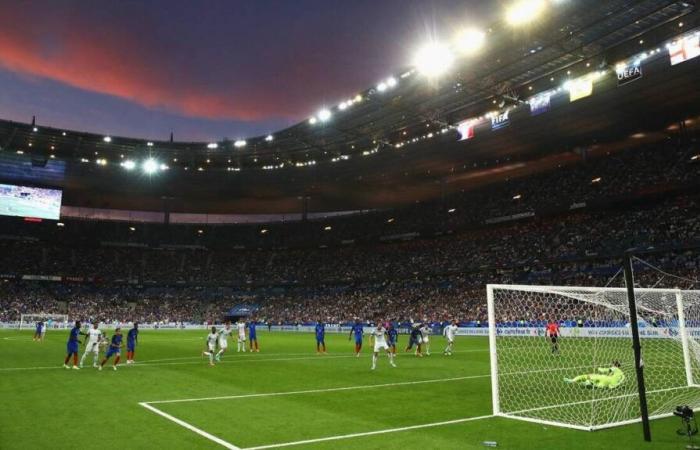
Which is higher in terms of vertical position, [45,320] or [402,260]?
[402,260]

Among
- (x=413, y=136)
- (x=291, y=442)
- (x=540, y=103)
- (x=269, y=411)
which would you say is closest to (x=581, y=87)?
(x=540, y=103)

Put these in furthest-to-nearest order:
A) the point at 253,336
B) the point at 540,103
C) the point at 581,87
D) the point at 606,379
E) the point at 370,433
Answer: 1. the point at 540,103
2. the point at 581,87
3. the point at 253,336
4. the point at 606,379
5. the point at 370,433

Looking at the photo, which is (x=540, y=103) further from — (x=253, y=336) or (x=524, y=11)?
(x=253, y=336)

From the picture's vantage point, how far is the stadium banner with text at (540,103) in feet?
116

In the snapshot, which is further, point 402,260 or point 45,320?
point 402,260

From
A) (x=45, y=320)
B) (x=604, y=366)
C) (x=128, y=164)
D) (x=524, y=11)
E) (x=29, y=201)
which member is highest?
(x=128, y=164)

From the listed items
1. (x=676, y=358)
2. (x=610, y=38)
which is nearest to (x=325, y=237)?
(x=610, y=38)

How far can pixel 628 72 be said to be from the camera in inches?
1204

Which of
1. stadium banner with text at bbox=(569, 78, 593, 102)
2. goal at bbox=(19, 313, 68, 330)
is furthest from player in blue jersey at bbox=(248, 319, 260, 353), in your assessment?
goal at bbox=(19, 313, 68, 330)

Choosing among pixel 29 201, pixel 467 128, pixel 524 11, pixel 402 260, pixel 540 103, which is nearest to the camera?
pixel 524 11

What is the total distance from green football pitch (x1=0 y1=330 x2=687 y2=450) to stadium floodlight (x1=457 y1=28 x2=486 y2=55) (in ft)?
59.1

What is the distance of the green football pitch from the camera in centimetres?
927

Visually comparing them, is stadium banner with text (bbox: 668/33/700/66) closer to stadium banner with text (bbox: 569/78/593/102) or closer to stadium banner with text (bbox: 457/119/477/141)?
stadium banner with text (bbox: 569/78/593/102)

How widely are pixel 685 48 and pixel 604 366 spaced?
19277mm
